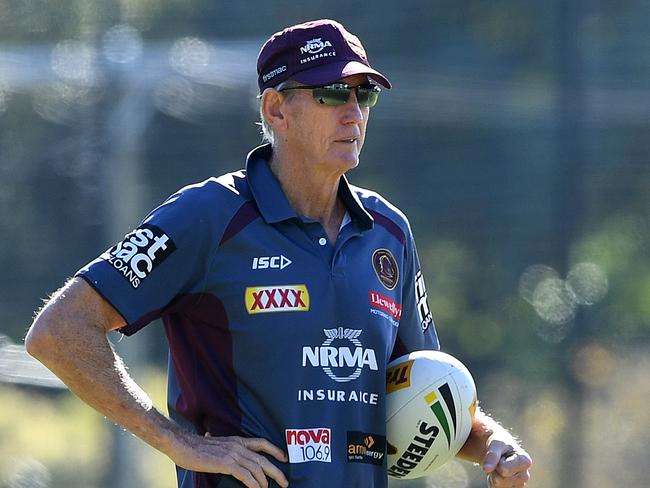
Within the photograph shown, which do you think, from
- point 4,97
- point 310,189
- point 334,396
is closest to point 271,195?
point 310,189

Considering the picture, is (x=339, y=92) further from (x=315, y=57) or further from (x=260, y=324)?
(x=260, y=324)

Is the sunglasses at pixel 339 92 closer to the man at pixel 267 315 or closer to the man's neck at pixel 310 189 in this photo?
the man at pixel 267 315

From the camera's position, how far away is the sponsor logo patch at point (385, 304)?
3.38 m

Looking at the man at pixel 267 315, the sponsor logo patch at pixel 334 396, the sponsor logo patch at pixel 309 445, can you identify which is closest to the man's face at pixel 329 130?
the man at pixel 267 315

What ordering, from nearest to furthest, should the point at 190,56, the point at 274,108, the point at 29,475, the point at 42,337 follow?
the point at 42,337 → the point at 274,108 → the point at 190,56 → the point at 29,475

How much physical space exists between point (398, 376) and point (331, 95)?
30.2 inches

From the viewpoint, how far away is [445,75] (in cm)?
568

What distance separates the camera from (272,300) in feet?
10.6

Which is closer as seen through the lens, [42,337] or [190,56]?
[42,337]

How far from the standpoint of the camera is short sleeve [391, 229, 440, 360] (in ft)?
11.9

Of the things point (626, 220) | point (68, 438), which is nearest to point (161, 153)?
point (68, 438)

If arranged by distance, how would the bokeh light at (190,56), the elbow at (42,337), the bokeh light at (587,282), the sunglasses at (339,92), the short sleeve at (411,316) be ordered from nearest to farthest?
the elbow at (42,337) → the sunglasses at (339,92) → the short sleeve at (411,316) → the bokeh light at (587,282) → the bokeh light at (190,56)

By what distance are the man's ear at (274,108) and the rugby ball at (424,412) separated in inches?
28.2

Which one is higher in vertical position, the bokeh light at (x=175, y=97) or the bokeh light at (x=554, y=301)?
the bokeh light at (x=175, y=97)
